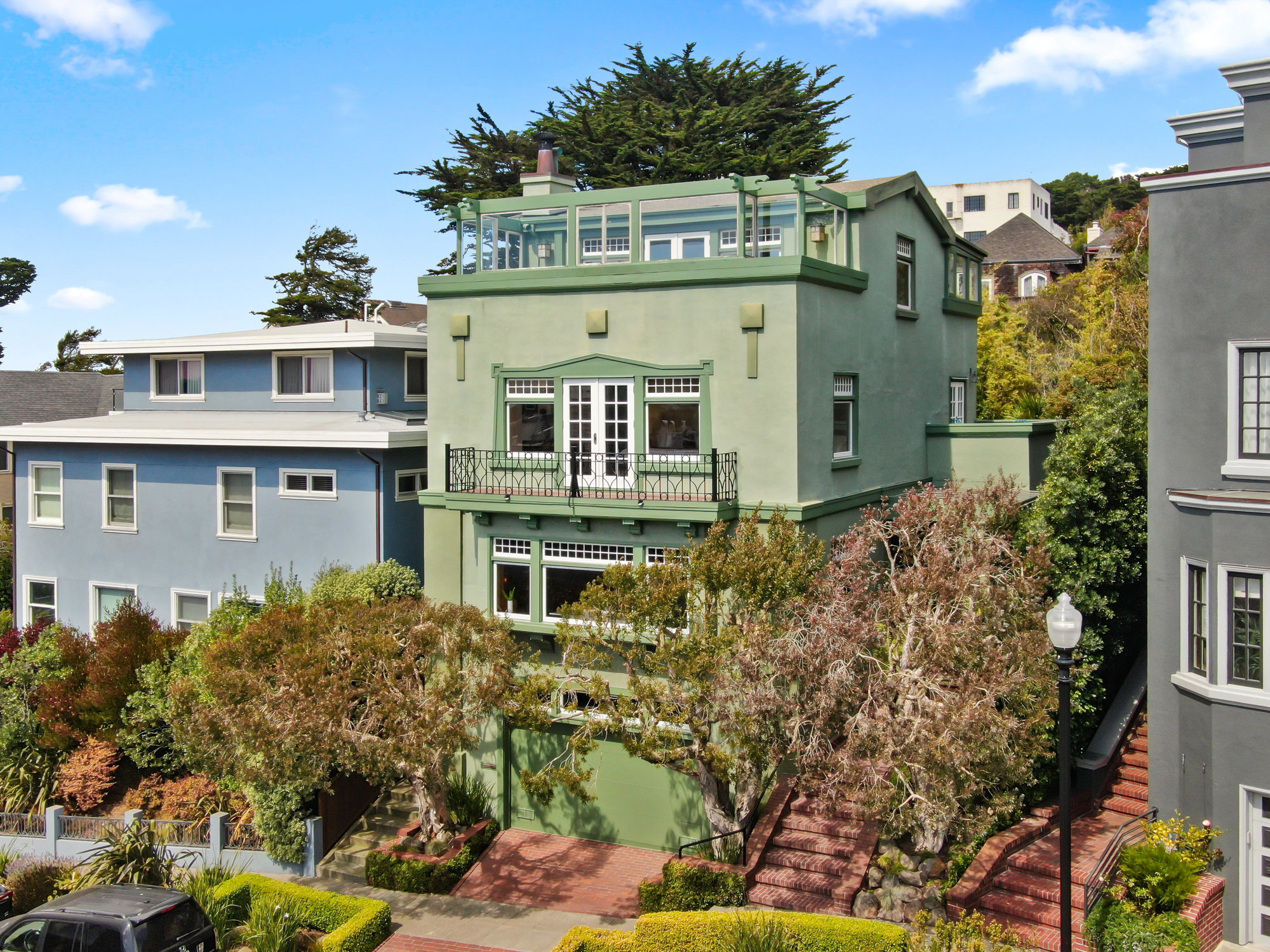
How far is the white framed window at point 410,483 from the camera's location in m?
24.2

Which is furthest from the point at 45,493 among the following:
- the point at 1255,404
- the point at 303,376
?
the point at 1255,404

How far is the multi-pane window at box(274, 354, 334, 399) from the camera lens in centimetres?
2638

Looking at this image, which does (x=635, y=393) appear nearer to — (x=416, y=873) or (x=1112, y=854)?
(x=416, y=873)

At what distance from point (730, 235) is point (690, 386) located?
3.02m

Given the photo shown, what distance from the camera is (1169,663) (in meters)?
16.0

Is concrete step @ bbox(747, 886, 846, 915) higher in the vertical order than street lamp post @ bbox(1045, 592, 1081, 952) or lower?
lower

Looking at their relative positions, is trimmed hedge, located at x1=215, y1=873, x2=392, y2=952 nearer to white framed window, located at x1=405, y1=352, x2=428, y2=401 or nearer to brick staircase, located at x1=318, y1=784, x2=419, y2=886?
brick staircase, located at x1=318, y1=784, x2=419, y2=886

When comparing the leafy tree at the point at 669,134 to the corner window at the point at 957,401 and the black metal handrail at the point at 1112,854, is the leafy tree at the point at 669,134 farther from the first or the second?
the black metal handrail at the point at 1112,854

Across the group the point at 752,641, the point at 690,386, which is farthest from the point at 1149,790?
the point at 690,386

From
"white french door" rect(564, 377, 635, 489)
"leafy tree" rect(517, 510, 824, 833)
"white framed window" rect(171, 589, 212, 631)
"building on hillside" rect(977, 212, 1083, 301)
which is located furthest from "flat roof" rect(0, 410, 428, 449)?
"building on hillside" rect(977, 212, 1083, 301)

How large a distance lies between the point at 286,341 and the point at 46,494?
314 inches

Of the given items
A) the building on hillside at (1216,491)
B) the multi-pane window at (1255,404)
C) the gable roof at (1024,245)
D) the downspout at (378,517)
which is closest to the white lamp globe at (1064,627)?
the building on hillside at (1216,491)

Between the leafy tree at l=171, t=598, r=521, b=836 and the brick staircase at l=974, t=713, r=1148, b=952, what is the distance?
8.00m

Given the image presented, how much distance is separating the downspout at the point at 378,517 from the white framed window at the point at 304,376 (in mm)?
3446
